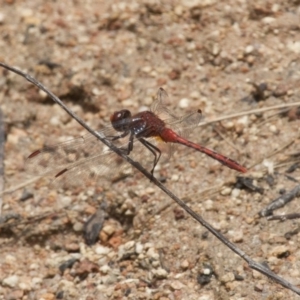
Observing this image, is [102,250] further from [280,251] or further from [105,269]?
[280,251]

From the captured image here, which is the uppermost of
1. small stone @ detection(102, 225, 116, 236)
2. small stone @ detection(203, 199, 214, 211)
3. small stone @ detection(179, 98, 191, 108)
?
small stone @ detection(179, 98, 191, 108)

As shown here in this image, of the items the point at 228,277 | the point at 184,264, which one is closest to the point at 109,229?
the point at 184,264

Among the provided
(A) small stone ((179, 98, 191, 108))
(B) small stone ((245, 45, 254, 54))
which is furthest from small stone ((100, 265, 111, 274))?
(B) small stone ((245, 45, 254, 54))

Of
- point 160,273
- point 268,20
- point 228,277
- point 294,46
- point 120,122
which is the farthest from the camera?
point 268,20

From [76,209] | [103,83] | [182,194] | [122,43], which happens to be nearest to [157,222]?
[182,194]

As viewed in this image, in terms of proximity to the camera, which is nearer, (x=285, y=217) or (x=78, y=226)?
(x=285, y=217)

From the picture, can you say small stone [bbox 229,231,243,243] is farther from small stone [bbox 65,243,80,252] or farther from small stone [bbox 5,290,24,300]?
small stone [bbox 5,290,24,300]

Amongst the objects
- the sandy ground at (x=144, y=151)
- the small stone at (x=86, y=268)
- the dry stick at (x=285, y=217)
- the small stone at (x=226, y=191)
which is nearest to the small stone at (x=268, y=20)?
the sandy ground at (x=144, y=151)
